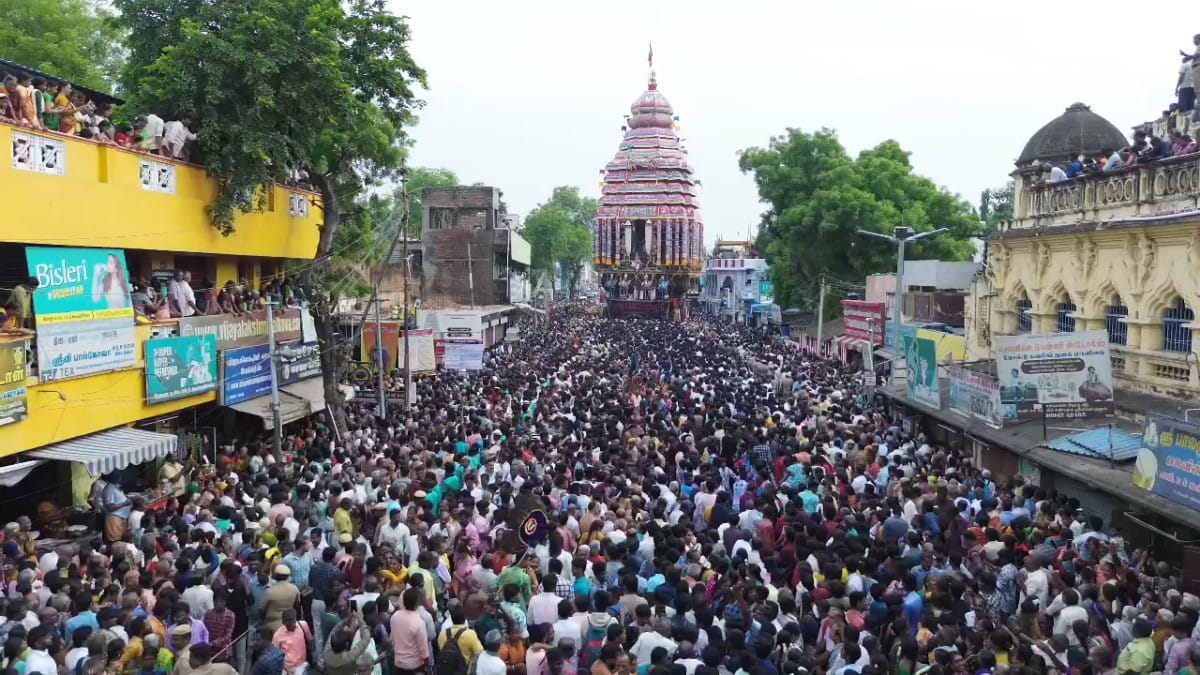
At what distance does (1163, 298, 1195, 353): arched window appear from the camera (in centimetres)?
1564

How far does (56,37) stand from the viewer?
84.8ft

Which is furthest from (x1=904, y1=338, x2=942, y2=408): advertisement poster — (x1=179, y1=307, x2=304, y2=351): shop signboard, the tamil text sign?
(x1=179, y1=307, x2=304, y2=351): shop signboard

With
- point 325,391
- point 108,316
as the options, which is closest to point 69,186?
point 108,316

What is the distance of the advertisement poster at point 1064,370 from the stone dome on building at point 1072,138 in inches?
296

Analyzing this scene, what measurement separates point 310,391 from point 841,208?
23.7 metres

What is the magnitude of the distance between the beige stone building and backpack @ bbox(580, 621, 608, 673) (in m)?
11.3

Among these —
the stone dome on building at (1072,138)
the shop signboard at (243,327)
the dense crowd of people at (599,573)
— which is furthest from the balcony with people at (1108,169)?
the shop signboard at (243,327)

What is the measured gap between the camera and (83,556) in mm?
10570

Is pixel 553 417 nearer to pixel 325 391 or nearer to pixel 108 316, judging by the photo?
pixel 325 391

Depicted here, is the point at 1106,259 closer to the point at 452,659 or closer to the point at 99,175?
the point at 452,659

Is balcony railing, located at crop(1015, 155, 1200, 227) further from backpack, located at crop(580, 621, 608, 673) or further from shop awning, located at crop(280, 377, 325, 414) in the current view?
shop awning, located at crop(280, 377, 325, 414)

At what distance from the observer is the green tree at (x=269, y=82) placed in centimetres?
1683

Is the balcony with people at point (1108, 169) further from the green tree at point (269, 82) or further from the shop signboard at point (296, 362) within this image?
the shop signboard at point (296, 362)

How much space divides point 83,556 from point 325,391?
933cm
